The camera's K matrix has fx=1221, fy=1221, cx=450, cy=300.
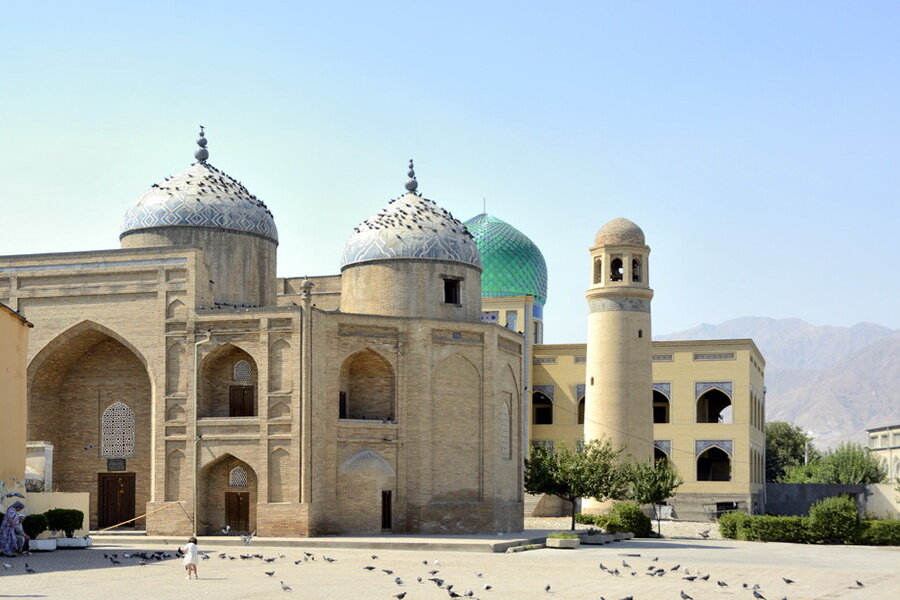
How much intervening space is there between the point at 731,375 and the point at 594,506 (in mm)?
12655

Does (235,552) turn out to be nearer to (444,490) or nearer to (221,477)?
(221,477)

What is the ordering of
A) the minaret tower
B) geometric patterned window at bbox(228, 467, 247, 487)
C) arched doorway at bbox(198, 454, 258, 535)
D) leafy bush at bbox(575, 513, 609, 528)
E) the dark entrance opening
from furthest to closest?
1. the minaret tower
2. leafy bush at bbox(575, 513, 609, 528)
3. the dark entrance opening
4. geometric patterned window at bbox(228, 467, 247, 487)
5. arched doorway at bbox(198, 454, 258, 535)

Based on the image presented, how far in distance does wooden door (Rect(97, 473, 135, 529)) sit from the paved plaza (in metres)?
3.99

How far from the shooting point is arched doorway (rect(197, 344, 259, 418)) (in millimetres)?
34875

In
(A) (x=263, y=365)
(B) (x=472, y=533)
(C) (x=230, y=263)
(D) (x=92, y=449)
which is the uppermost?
(C) (x=230, y=263)

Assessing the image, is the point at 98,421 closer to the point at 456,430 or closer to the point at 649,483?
the point at 456,430

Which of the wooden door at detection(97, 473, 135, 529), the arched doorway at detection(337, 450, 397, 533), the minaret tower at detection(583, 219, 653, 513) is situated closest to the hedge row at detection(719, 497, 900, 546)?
the minaret tower at detection(583, 219, 653, 513)

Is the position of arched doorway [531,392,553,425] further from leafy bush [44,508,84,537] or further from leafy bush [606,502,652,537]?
leafy bush [44,508,84,537]

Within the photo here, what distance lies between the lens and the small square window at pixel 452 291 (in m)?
37.8

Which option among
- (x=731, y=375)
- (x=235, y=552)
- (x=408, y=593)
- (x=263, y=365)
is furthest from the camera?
(x=731, y=375)

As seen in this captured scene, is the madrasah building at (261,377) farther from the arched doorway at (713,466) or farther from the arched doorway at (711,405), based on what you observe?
the arched doorway at (713,466)

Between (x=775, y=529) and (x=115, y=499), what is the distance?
64.5ft

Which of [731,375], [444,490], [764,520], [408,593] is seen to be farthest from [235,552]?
[731,375]

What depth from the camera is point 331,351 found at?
34312 mm
